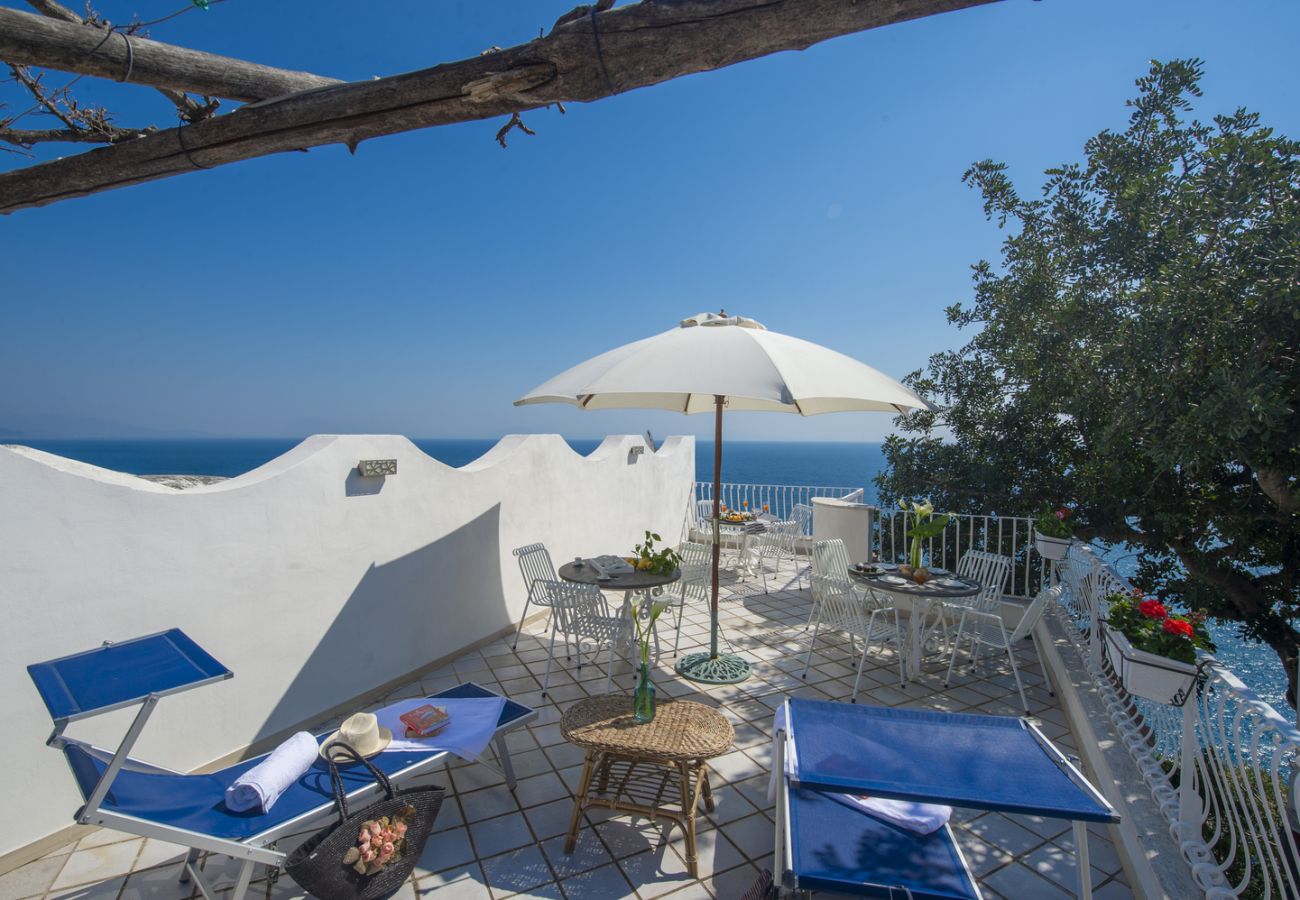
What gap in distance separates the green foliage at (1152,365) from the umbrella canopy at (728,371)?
235 centimetres

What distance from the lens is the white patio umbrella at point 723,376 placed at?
3.17 meters

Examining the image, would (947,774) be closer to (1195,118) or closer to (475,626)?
(475,626)

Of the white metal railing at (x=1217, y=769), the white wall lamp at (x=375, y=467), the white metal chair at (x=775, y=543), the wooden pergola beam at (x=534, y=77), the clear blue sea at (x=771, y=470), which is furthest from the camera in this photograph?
the clear blue sea at (x=771, y=470)

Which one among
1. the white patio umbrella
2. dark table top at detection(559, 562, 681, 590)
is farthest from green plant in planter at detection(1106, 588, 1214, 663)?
dark table top at detection(559, 562, 681, 590)

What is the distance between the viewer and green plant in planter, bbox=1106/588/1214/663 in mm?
2443

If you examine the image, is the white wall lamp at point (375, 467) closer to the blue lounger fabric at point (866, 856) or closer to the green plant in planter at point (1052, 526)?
the blue lounger fabric at point (866, 856)

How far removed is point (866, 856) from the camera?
1.97 m

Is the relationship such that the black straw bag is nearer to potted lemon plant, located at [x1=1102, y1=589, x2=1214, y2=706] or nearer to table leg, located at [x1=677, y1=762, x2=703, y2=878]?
table leg, located at [x1=677, y1=762, x2=703, y2=878]

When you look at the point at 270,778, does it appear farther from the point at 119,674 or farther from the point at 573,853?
the point at 573,853

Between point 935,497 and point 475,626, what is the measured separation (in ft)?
23.3

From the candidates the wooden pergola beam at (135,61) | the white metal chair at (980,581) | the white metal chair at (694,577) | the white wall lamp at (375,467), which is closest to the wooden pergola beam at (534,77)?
the wooden pergola beam at (135,61)

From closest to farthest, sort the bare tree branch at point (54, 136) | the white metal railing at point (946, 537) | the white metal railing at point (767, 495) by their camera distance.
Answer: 1. the bare tree branch at point (54, 136)
2. the white metal railing at point (946, 537)
3. the white metal railing at point (767, 495)

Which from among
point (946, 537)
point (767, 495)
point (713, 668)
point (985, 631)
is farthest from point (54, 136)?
point (767, 495)

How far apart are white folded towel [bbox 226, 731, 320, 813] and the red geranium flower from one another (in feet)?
12.7
